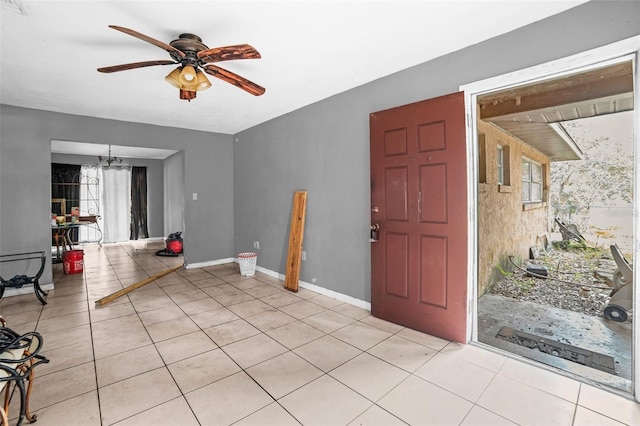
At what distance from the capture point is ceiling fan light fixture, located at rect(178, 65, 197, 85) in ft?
7.48

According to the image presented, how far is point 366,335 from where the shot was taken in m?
2.71

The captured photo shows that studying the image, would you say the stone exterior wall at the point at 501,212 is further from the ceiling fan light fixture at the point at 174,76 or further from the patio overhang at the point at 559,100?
the ceiling fan light fixture at the point at 174,76

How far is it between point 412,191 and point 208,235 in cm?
424

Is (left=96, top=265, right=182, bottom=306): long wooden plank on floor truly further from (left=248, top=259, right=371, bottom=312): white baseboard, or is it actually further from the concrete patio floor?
the concrete patio floor

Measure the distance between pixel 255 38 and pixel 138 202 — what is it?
26.8 feet

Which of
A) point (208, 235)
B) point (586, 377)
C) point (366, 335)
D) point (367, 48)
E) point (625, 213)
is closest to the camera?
point (586, 377)

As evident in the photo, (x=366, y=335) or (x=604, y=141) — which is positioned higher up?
(x=604, y=141)

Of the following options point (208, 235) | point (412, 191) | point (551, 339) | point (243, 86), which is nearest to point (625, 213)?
point (551, 339)

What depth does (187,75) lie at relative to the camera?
229 centimetres

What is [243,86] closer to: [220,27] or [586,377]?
[220,27]

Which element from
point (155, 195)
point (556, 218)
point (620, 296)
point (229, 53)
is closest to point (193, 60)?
point (229, 53)

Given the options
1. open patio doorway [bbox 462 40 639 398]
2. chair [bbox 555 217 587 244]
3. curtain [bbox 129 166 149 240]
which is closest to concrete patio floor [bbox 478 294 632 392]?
open patio doorway [bbox 462 40 639 398]

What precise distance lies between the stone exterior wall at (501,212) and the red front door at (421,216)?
1.53 meters

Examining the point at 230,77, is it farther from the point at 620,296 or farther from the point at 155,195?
the point at 155,195
